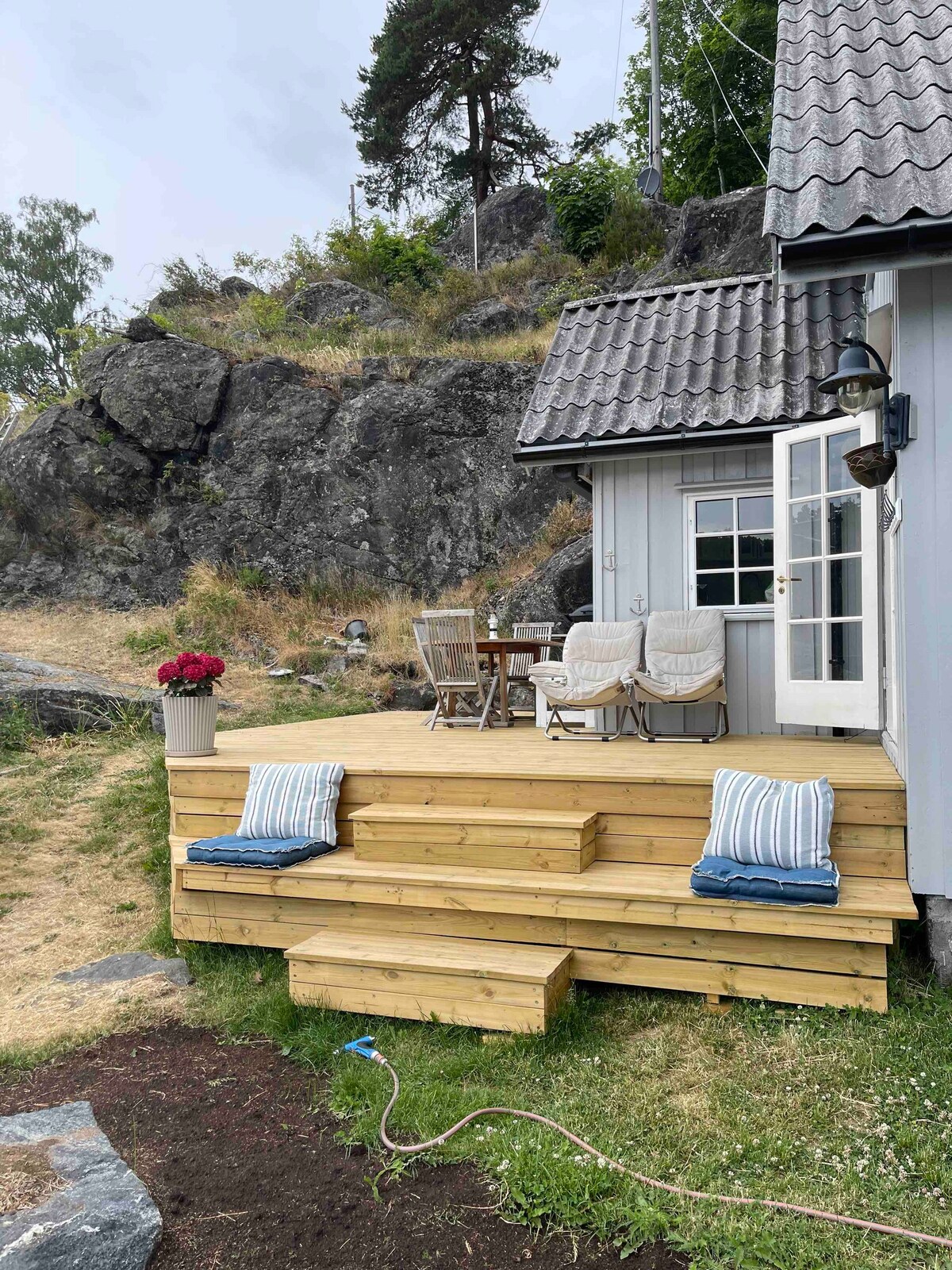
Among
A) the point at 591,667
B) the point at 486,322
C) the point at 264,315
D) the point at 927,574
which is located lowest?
the point at 591,667

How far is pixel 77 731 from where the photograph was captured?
7.99 metres

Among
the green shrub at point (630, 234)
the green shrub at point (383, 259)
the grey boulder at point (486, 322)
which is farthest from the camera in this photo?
the green shrub at point (383, 259)

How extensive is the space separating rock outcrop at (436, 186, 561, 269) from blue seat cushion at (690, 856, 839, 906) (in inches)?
694

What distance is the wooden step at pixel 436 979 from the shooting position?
3.39m

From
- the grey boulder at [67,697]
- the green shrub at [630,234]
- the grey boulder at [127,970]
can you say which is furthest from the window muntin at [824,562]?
the green shrub at [630,234]

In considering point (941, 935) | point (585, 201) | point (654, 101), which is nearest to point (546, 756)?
point (941, 935)

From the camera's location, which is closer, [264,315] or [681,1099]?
[681,1099]

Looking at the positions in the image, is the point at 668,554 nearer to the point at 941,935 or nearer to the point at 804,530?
the point at 804,530

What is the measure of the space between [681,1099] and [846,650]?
3018mm

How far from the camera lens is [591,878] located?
151 inches

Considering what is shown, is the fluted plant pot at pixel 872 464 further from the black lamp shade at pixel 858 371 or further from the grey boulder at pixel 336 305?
the grey boulder at pixel 336 305

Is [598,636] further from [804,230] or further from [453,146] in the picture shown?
[453,146]

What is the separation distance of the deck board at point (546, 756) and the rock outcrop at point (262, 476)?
20.6ft

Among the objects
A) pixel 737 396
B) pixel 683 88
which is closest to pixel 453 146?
pixel 683 88
